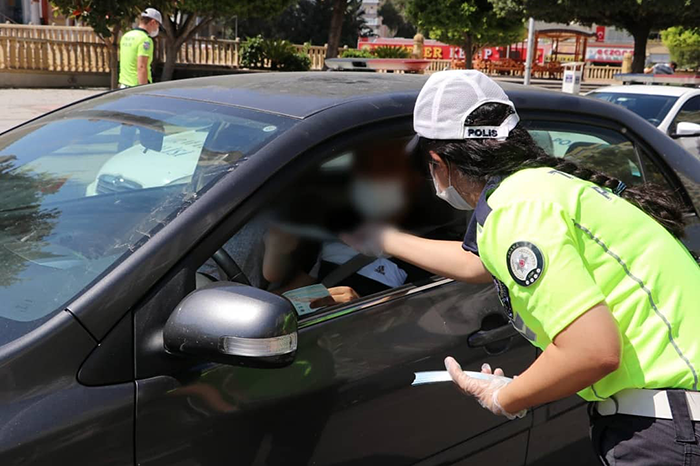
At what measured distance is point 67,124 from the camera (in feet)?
8.32

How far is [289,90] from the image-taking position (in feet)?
7.27

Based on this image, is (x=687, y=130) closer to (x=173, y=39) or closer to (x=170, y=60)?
(x=170, y=60)

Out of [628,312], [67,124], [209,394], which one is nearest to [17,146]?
[67,124]

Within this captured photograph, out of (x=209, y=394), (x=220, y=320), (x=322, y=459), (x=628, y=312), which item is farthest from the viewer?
(x=322, y=459)

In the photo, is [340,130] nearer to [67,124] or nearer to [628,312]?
[628,312]

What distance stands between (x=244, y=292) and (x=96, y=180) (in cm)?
97

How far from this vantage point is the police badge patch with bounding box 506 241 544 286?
4.20 feet

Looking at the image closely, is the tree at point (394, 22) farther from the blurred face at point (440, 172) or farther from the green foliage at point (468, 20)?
the blurred face at point (440, 172)

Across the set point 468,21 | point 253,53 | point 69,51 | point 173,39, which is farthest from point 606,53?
point 69,51

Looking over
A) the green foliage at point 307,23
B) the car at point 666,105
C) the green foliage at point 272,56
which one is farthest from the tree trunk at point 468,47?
the green foliage at point 307,23

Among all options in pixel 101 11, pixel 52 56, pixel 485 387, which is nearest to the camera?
pixel 485 387

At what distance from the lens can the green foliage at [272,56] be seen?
2322 centimetres

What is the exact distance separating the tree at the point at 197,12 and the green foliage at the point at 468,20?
18.2 feet

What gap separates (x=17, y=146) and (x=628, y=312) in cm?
212
